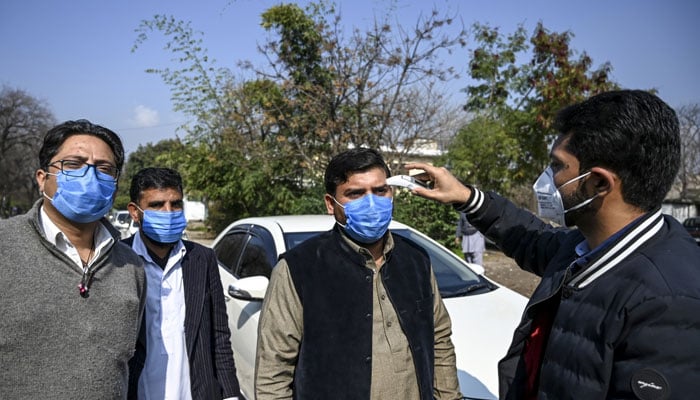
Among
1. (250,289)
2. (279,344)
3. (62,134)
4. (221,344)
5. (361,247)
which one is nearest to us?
(62,134)

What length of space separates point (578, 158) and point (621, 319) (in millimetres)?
503

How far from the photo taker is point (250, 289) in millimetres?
3229

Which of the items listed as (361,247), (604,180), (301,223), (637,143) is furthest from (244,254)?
(637,143)

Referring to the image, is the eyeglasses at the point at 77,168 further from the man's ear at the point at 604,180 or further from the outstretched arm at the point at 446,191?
the man's ear at the point at 604,180

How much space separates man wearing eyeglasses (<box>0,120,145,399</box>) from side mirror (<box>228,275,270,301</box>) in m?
1.22

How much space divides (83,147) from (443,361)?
1757 millimetres

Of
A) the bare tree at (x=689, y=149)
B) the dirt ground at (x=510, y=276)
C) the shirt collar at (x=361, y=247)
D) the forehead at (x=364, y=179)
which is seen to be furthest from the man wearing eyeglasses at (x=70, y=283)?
the bare tree at (x=689, y=149)

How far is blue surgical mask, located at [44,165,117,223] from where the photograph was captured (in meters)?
1.80

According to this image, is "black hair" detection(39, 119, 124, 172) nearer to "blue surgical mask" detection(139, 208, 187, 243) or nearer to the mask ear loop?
"blue surgical mask" detection(139, 208, 187, 243)

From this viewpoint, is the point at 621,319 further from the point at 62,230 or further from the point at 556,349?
the point at 62,230

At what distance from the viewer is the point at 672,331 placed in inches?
45.6

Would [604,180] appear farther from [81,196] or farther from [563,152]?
[81,196]

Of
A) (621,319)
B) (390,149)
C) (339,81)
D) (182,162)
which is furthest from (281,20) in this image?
(621,319)

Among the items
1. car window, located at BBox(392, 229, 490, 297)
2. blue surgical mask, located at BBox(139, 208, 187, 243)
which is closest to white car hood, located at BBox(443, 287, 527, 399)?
car window, located at BBox(392, 229, 490, 297)
